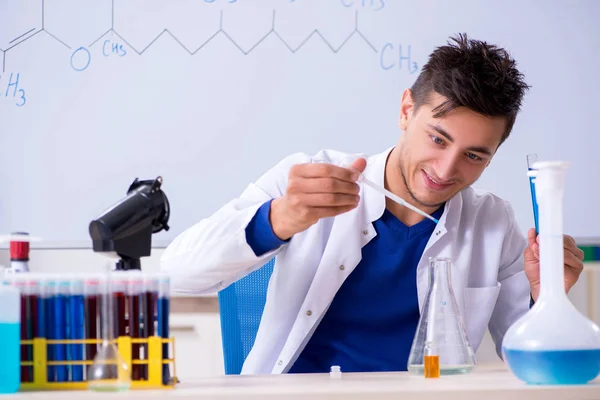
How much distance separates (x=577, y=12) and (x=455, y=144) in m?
1.08

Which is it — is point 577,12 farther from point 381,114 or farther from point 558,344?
point 558,344

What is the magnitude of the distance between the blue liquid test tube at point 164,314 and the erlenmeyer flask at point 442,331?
1.23 feet

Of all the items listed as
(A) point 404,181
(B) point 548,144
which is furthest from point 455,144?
(B) point 548,144

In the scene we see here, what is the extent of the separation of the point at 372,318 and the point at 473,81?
502 millimetres

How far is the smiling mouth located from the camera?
1486mm

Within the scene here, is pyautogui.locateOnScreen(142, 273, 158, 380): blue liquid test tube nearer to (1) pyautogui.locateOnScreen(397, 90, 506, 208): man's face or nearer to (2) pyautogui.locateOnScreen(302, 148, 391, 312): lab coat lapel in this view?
(2) pyautogui.locateOnScreen(302, 148, 391, 312): lab coat lapel

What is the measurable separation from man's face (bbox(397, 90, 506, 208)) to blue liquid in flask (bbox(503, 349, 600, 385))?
0.65 meters

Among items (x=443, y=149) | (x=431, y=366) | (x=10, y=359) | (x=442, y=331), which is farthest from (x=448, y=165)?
(x=10, y=359)

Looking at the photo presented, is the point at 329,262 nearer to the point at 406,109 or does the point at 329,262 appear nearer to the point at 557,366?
the point at 406,109

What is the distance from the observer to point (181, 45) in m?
2.16

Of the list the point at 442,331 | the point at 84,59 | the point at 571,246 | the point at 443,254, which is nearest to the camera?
the point at 442,331

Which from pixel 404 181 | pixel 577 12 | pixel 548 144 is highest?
pixel 577 12

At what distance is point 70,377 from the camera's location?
0.87 metres

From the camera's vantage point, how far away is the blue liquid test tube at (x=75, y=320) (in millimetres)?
870
